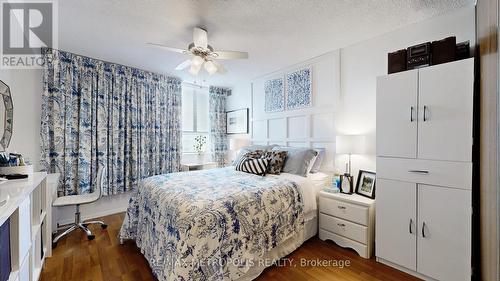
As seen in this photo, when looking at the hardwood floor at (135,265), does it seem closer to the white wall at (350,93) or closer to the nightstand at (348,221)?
the nightstand at (348,221)

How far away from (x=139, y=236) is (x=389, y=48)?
3475 mm

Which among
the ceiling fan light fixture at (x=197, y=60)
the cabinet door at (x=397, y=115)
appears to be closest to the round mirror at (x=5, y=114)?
the ceiling fan light fixture at (x=197, y=60)

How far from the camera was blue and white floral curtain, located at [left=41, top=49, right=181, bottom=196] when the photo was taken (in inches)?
111

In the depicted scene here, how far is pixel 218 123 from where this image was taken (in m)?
4.77

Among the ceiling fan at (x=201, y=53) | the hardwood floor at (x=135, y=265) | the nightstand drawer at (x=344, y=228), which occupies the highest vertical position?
the ceiling fan at (x=201, y=53)

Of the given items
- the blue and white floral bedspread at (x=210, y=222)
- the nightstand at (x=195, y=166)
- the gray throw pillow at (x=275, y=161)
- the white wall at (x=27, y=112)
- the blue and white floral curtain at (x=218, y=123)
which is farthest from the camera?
the blue and white floral curtain at (x=218, y=123)

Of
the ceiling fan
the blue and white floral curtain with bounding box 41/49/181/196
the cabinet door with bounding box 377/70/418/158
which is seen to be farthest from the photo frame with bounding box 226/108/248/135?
the cabinet door with bounding box 377/70/418/158

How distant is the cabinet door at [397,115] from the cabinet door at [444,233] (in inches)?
15.4

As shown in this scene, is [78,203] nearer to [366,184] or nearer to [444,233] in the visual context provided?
[366,184]

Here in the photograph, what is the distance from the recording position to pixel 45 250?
6.78 ft

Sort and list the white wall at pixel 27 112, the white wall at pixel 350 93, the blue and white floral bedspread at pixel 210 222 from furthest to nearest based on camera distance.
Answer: the white wall at pixel 27 112, the white wall at pixel 350 93, the blue and white floral bedspread at pixel 210 222

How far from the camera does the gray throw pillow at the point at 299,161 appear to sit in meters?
2.70

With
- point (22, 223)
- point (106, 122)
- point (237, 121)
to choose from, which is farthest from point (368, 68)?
point (106, 122)

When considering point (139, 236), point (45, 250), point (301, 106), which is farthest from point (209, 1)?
point (45, 250)
